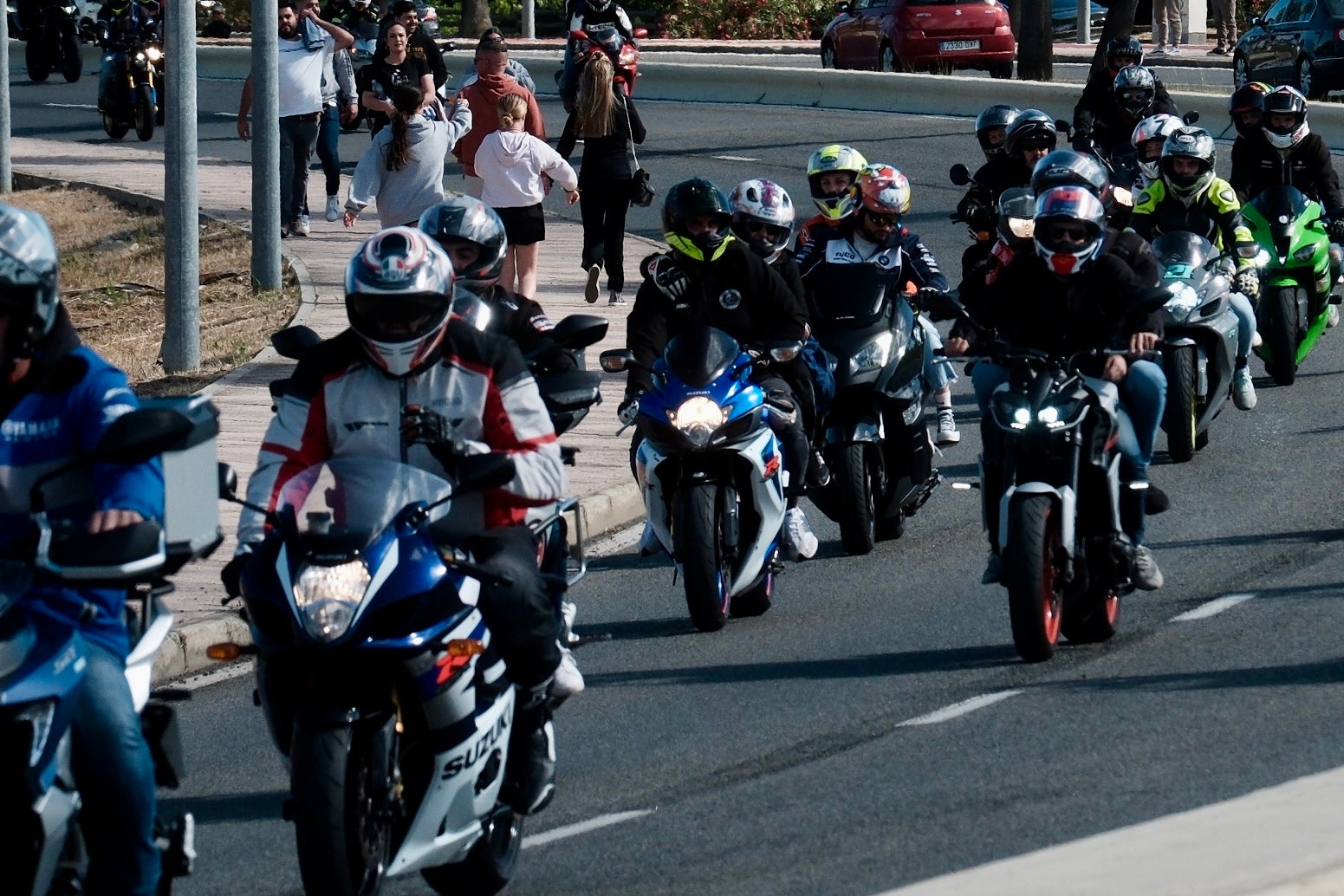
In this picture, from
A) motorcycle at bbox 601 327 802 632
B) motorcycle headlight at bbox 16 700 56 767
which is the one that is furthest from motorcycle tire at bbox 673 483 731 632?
motorcycle headlight at bbox 16 700 56 767

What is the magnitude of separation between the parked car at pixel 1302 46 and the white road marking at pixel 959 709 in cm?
2405

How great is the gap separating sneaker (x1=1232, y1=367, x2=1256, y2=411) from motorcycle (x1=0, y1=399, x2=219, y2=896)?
9037 mm

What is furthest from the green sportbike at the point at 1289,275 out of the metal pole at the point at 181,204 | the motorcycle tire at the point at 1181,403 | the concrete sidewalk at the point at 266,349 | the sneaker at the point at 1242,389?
the metal pole at the point at 181,204

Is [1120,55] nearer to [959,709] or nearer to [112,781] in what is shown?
[959,709]

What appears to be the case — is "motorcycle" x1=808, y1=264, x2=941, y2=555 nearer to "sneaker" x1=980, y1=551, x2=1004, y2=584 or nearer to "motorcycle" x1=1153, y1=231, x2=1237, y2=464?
"motorcycle" x1=1153, y1=231, x2=1237, y2=464

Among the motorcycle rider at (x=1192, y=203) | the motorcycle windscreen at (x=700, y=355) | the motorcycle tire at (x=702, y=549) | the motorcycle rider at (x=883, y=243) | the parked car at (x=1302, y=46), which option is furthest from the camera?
the parked car at (x=1302, y=46)

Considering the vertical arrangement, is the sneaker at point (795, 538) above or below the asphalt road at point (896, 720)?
above

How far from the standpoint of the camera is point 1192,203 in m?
13.7

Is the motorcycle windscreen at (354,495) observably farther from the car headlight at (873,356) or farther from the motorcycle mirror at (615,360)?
the car headlight at (873,356)

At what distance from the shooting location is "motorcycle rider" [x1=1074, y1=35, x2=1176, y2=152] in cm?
1811

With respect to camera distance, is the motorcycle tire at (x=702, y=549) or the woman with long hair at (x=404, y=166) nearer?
the motorcycle tire at (x=702, y=549)

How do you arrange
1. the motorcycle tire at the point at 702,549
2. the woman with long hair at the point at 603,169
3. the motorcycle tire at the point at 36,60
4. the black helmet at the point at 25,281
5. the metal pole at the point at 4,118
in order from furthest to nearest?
the motorcycle tire at the point at 36,60, the metal pole at the point at 4,118, the woman with long hair at the point at 603,169, the motorcycle tire at the point at 702,549, the black helmet at the point at 25,281

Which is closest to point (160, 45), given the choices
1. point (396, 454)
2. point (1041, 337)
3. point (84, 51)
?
point (84, 51)

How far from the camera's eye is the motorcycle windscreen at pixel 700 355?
924 centimetres
